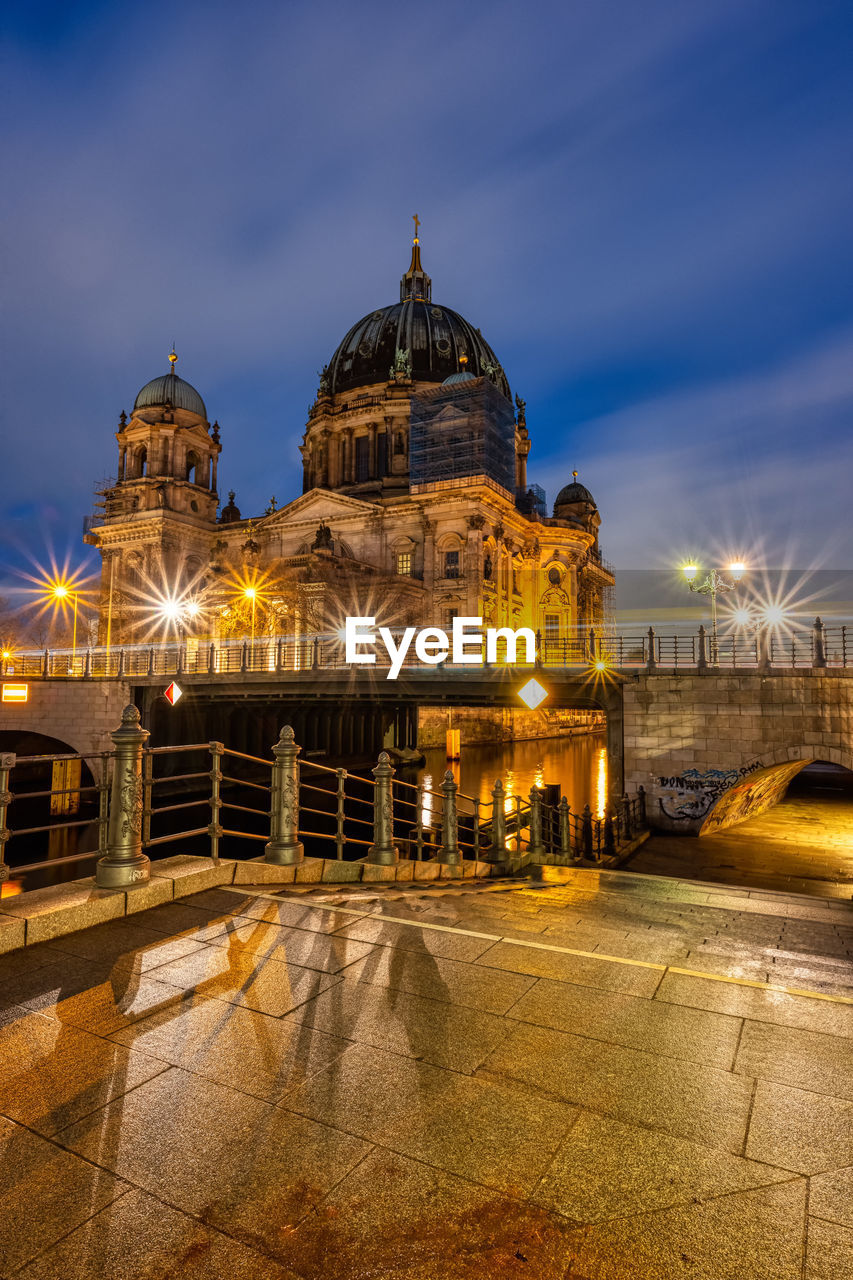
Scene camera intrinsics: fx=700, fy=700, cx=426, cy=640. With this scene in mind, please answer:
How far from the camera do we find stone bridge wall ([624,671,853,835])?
2008 centimetres

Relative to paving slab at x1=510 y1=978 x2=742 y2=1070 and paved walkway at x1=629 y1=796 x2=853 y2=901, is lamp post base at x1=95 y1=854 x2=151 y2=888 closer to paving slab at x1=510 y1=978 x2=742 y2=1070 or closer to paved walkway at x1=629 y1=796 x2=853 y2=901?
paving slab at x1=510 y1=978 x2=742 y2=1070

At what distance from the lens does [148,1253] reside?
2.29 meters

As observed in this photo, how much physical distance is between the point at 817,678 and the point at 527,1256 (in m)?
20.9

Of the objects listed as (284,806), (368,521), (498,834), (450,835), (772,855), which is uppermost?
(368,521)

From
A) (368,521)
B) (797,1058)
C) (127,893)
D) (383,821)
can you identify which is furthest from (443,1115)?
(368,521)

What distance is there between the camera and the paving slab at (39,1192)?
235 centimetres

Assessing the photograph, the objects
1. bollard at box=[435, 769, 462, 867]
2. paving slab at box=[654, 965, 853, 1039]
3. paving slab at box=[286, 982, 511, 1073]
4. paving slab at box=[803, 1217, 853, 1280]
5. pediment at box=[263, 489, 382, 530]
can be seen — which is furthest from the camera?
pediment at box=[263, 489, 382, 530]

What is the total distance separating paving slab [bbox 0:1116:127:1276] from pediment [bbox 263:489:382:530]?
54.8 m

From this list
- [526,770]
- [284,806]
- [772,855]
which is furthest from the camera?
[526,770]

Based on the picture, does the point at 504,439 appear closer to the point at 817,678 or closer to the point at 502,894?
the point at 817,678

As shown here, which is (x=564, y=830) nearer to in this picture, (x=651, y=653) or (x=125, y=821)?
(x=651, y=653)

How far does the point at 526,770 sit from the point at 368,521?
25.2m

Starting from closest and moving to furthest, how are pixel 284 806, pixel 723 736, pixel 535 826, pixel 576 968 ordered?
pixel 576 968 < pixel 284 806 < pixel 535 826 < pixel 723 736

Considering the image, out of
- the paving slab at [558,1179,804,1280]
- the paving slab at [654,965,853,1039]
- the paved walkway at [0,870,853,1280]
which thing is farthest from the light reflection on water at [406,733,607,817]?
Answer: the paving slab at [558,1179,804,1280]
